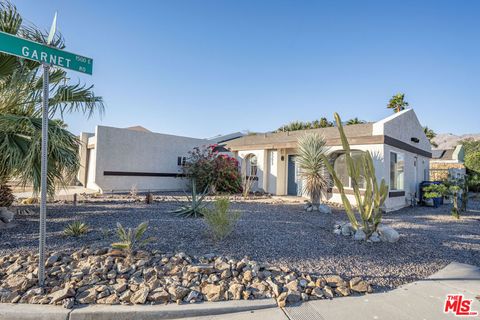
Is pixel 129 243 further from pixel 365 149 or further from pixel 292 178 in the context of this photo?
pixel 292 178

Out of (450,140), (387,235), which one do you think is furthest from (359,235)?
(450,140)

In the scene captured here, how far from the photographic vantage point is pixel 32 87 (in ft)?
17.3

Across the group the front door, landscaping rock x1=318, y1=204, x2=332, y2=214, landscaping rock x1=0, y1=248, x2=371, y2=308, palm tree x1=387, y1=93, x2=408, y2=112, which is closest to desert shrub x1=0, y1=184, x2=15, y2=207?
landscaping rock x1=0, y1=248, x2=371, y2=308

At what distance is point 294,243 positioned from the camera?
4.72 meters

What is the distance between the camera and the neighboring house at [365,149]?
9.78 meters

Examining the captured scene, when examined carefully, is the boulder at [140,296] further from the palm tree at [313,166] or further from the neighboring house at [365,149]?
the neighboring house at [365,149]

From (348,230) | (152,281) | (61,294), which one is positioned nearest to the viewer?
(61,294)

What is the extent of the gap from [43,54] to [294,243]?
459 cm

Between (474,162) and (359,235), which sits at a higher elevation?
(474,162)

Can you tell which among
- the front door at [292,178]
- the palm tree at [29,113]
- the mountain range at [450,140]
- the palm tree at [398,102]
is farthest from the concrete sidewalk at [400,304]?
the mountain range at [450,140]

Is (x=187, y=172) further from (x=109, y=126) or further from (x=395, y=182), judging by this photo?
(x=395, y=182)

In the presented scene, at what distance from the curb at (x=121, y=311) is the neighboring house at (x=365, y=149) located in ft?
27.2

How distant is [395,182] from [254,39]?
8408 mm

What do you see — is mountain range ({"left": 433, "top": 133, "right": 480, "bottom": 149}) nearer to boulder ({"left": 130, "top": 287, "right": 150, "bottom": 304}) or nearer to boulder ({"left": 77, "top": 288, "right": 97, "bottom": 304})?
boulder ({"left": 130, "top": 287, "right": 150, "bottom": 304})
